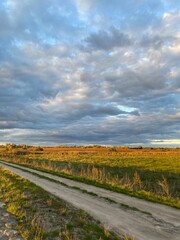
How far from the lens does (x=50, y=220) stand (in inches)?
581

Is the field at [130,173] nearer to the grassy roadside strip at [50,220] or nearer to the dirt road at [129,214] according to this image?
the dirt road at [129,214]

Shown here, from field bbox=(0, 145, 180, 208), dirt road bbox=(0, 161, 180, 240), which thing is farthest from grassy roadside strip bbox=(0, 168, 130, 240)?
field bbox=(0, 145, 180, 208)

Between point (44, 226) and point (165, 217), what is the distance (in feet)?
19.6

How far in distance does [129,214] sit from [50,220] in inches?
160

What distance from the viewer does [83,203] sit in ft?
60.5

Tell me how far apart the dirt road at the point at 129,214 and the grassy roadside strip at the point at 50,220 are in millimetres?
736

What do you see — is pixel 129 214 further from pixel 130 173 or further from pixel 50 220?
pixel 130 173

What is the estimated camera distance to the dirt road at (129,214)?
12664 millimetres

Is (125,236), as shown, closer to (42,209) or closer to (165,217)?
(165,217)

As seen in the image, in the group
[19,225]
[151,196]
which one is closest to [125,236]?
[19,225]

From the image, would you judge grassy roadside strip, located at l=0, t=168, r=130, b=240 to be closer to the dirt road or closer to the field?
the dirt road

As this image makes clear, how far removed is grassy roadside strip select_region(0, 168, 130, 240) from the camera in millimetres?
12375

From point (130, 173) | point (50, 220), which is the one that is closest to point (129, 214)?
point (50, 220)

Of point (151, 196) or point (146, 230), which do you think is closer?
point (146, 230)
